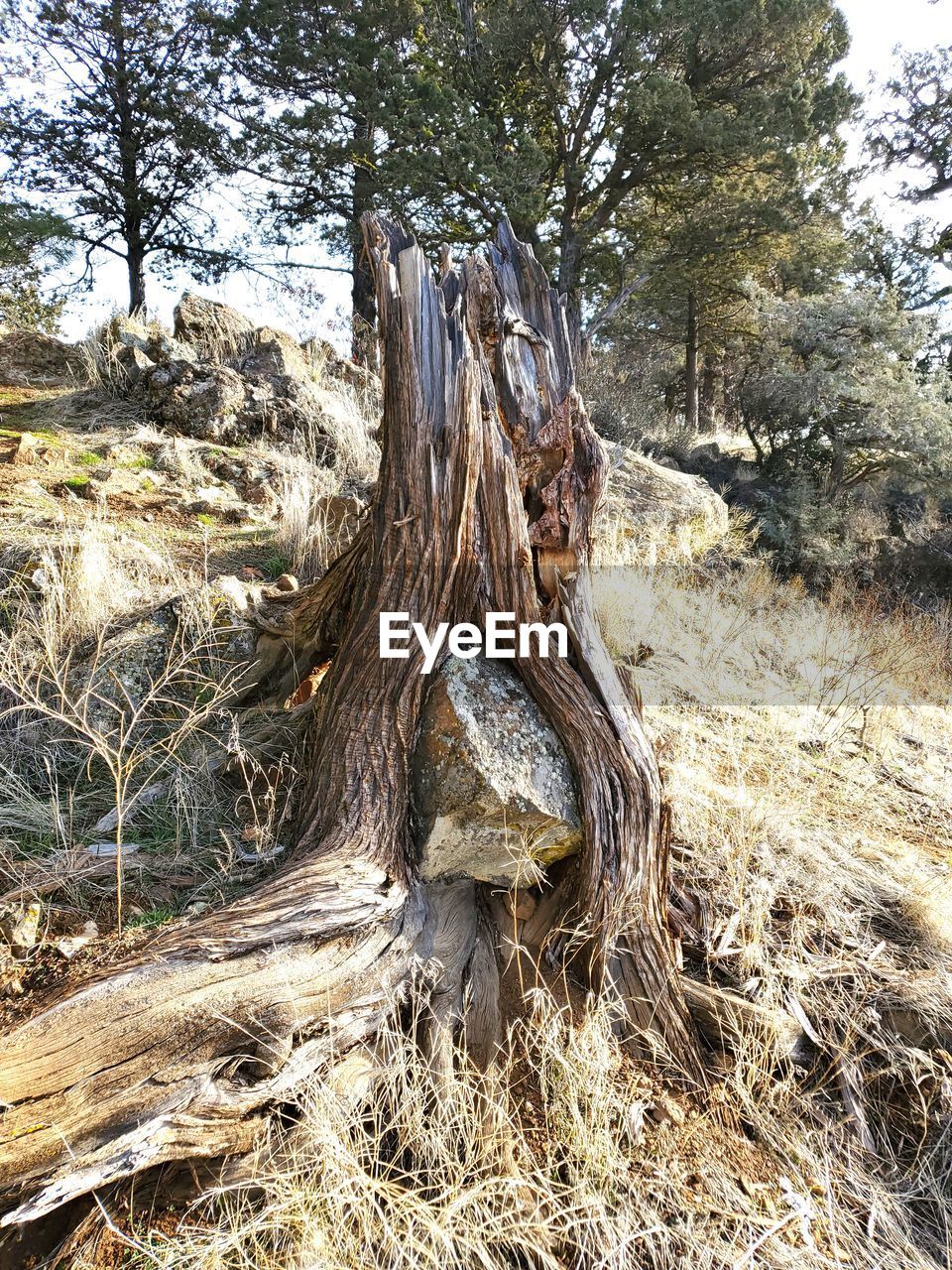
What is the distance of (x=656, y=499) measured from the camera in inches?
318

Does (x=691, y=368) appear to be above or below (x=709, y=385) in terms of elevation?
below

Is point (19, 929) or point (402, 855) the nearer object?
point (19, 929)

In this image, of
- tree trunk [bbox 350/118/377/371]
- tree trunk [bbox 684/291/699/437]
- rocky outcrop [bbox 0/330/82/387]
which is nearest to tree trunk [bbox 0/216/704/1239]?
rocky outcrop [bbox 0/330/82/387]

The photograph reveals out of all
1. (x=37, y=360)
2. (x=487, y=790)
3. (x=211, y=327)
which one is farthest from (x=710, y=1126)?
(x=37, y=360)

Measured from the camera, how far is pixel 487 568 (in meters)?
2.59

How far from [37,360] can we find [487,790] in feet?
24.3

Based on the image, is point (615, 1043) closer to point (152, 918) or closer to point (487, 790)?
point (487, 790)

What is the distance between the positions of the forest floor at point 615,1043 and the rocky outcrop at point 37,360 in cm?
315

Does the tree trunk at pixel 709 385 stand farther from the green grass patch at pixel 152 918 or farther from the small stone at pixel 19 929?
the small stone at pixel 19 929

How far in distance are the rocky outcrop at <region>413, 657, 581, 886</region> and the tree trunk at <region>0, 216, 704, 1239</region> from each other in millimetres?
62

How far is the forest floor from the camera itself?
1787 millimetres

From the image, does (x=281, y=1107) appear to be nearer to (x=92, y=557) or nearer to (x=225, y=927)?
(x=225, y=927)

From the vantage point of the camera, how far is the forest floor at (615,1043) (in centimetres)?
179

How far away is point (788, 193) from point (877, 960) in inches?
497
